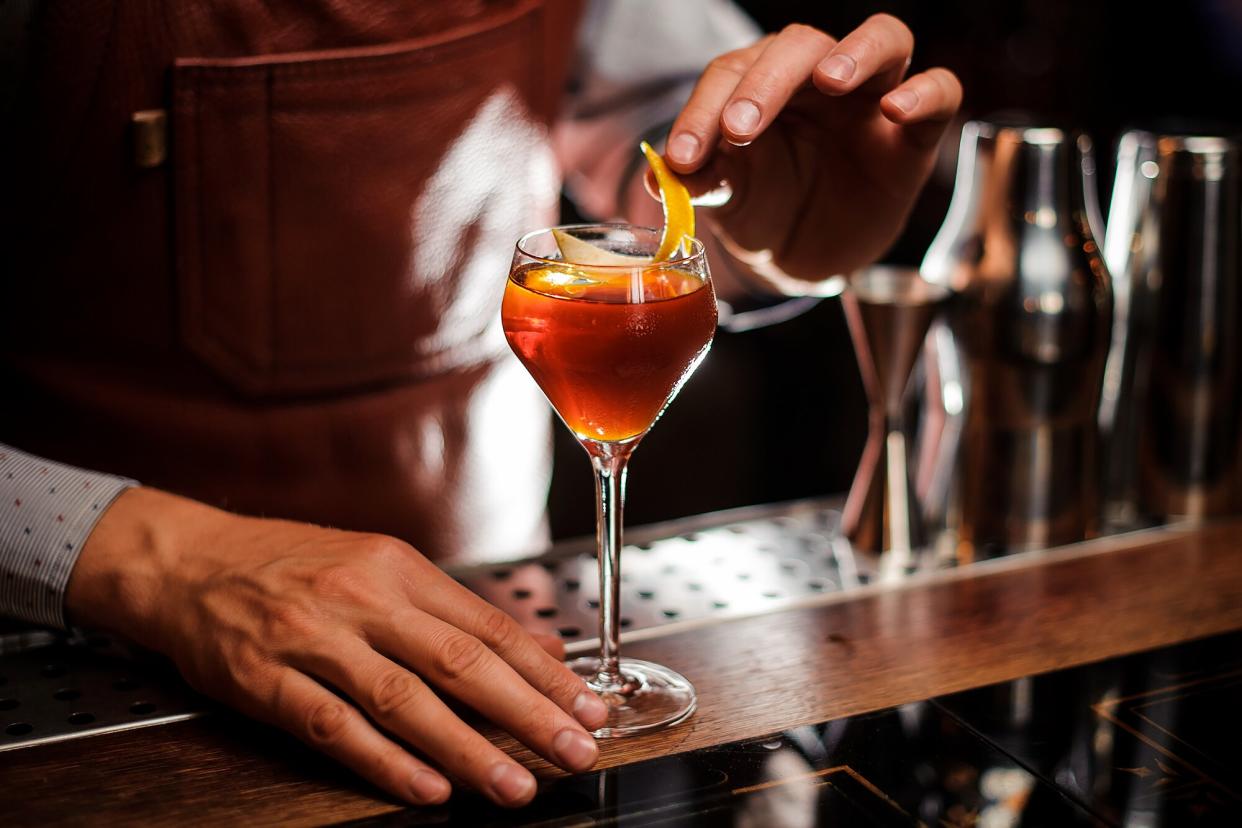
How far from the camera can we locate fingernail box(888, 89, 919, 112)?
1072 mm

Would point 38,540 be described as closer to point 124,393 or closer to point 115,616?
point 115,616

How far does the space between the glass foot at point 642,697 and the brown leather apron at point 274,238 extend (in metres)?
0.55

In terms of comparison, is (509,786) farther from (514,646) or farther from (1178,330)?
(1178,330)

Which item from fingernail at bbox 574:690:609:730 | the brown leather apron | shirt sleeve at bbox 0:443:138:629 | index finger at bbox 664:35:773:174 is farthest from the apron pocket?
fingernail at bbox 574:690:609:730

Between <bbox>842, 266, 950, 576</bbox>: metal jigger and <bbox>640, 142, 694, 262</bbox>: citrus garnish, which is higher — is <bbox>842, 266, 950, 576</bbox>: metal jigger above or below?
below

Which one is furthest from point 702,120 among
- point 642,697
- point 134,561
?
point 134,561

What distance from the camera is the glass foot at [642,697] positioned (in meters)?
0.94

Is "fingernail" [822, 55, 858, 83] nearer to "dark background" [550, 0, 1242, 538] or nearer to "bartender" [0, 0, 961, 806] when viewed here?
"bartender" [0, 0, 961, 806]

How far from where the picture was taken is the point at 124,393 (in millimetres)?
1372

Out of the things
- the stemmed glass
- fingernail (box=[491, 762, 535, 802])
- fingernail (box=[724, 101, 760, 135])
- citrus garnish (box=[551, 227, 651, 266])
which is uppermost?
fingernail (box=[724, 101, 760, 135])

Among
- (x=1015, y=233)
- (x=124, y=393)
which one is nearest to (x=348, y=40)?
(x=124, y=393)

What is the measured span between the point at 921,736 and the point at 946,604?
0.87 feet

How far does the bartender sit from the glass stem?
0.05 m

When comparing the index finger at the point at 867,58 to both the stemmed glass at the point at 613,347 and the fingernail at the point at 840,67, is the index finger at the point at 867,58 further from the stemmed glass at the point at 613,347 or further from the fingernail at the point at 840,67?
the stemmed glass at the point at 613,347
